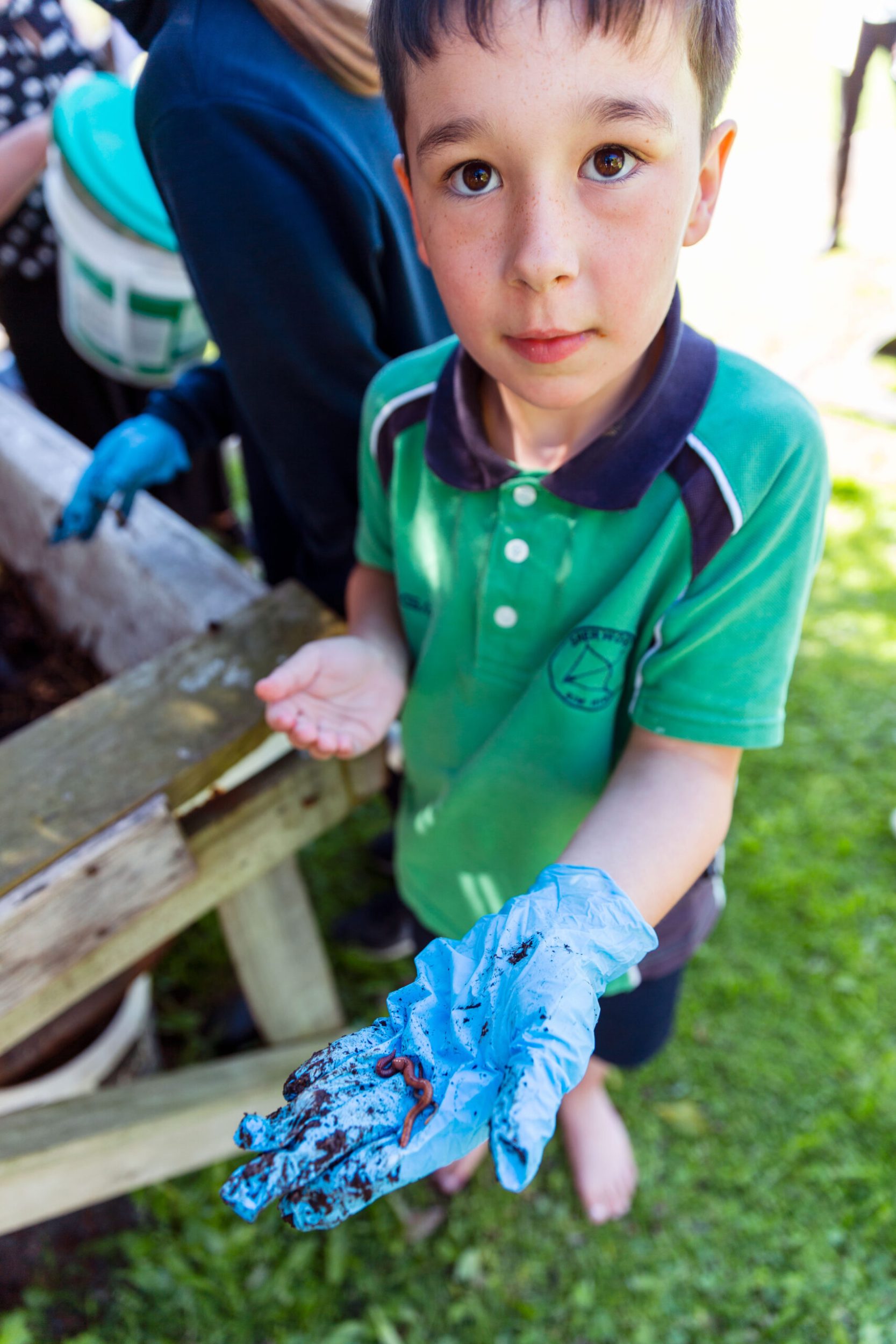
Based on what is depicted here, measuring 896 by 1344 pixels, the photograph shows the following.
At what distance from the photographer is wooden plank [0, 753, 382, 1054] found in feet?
4.19

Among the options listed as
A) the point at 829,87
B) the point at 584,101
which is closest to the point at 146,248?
the point at 584,101

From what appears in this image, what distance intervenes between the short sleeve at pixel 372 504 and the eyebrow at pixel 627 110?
21.9 inches

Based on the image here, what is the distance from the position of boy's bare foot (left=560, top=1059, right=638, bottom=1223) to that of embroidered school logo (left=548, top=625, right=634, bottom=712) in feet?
3.65

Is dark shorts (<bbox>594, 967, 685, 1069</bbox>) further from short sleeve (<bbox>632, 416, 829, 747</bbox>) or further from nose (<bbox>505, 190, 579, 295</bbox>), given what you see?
nose (<bbox>505, 190, 579, 295</bbox>)

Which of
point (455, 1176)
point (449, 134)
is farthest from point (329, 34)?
point (455, 1176)

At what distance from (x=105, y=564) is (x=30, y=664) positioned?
424 mm

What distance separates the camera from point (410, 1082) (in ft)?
2.32

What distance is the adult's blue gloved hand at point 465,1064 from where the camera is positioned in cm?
65

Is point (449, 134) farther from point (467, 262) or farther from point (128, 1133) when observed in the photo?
point (128, 1133)

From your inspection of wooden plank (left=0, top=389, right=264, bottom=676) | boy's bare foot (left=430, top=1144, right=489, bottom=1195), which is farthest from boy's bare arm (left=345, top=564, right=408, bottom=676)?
boy's bare foot (left=430, top=1144, right=489, bottom=1195)

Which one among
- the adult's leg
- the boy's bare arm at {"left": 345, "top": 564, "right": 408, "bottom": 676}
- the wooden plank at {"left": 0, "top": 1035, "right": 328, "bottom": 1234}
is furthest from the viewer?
the adult's leg

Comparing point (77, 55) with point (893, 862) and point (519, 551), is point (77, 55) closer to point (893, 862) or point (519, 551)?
point (519, 551)

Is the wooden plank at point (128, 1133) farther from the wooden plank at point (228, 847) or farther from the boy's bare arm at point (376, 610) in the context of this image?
the boy's bare arm at point (376, 610)

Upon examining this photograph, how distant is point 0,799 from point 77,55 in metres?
1.90
